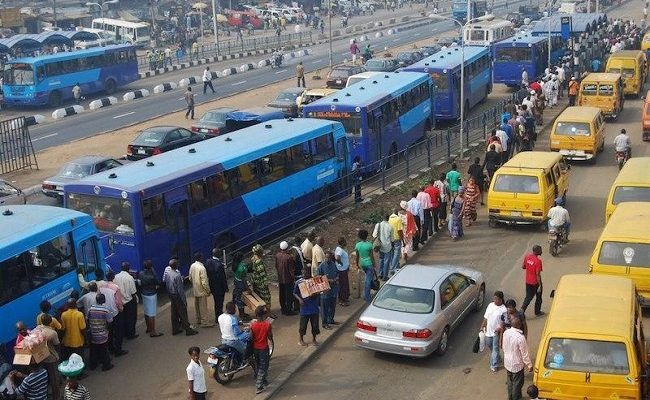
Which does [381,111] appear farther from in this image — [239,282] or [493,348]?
[493,348]

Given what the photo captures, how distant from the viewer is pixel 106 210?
1770 cm

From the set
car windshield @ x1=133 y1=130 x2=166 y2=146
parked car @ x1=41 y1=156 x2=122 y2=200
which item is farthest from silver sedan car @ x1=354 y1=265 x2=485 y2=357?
car windshield @ x1=133 y1=130 x2=166 y2=146

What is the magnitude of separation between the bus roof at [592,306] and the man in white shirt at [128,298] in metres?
7.28

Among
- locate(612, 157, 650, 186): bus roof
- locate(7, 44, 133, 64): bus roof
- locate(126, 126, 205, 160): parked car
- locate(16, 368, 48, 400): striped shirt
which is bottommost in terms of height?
locate(16, 368, 48, 400): striped shirt

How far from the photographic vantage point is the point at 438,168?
2902 centimetres

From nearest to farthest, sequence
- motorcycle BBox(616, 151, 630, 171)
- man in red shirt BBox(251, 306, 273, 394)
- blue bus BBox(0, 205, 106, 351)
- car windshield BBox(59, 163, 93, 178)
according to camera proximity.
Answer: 1. man in red shirt BBox(251, 306, 273, 394)
2. blue bus BBox(0, 205, 106, 351)
3. car windshield BBox(59, 163, 93, 178)
4. motorcycle BBox(616, 151, 630, 171)

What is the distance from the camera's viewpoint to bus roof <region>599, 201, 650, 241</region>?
16.2 metres

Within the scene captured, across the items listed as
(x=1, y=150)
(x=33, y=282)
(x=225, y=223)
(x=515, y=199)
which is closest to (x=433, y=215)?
(x=515, y=199)

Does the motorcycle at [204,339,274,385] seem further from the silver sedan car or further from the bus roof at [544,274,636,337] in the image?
the bus roof at [544,274,636,337]

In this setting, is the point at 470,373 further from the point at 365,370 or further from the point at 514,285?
the point at 514,285

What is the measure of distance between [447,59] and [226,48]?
3695 cm

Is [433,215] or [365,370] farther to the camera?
[433,215]

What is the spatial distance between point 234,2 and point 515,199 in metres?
87.6

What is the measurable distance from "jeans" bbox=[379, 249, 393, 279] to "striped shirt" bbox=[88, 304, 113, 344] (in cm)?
627
